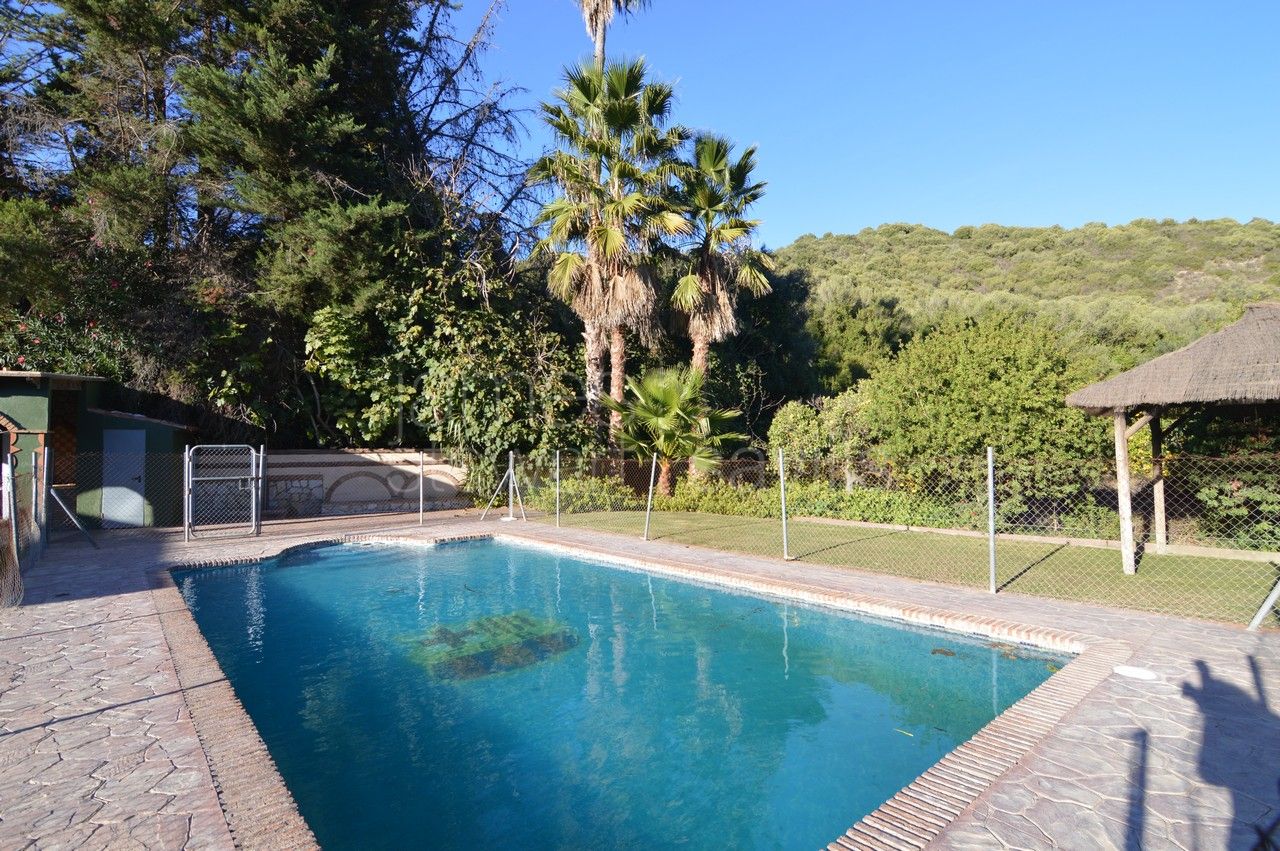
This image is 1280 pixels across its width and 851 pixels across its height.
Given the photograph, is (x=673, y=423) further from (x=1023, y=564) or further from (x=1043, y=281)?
(x=1043, y=281)

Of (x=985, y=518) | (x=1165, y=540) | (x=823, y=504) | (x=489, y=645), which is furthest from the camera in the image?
(x=823, y=504)

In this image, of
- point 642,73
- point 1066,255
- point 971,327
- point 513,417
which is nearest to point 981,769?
point 971,327

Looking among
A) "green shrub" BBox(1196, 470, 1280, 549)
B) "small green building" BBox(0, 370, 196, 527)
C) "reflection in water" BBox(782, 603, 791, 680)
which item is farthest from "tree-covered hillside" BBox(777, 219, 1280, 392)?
"small green building" BBox(0, 370, 196, 527)

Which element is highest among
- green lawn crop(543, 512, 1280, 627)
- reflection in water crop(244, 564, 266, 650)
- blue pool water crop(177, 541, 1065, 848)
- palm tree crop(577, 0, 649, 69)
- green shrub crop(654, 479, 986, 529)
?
palm tree crop(577, 0, 649, 69)

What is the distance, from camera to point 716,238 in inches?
672

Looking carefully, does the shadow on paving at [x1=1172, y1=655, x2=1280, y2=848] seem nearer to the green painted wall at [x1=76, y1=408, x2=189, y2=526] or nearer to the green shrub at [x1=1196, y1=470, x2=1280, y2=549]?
the green shrub at [x1=1196, y1=470, x2=1280, y2=549]

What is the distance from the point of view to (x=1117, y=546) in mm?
10492

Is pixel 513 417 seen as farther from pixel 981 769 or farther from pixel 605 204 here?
pixel 981 769

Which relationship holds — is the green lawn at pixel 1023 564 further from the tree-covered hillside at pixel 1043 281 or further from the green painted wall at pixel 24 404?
the tree-covered hillside at pixel 1043 281

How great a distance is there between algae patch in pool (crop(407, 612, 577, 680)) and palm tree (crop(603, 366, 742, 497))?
308 inches

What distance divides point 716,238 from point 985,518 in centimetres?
899

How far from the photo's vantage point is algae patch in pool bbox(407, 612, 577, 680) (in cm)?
652

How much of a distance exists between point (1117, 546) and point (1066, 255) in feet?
123

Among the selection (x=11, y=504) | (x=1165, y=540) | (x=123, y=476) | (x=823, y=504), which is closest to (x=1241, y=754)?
(x=1165, y=540)
